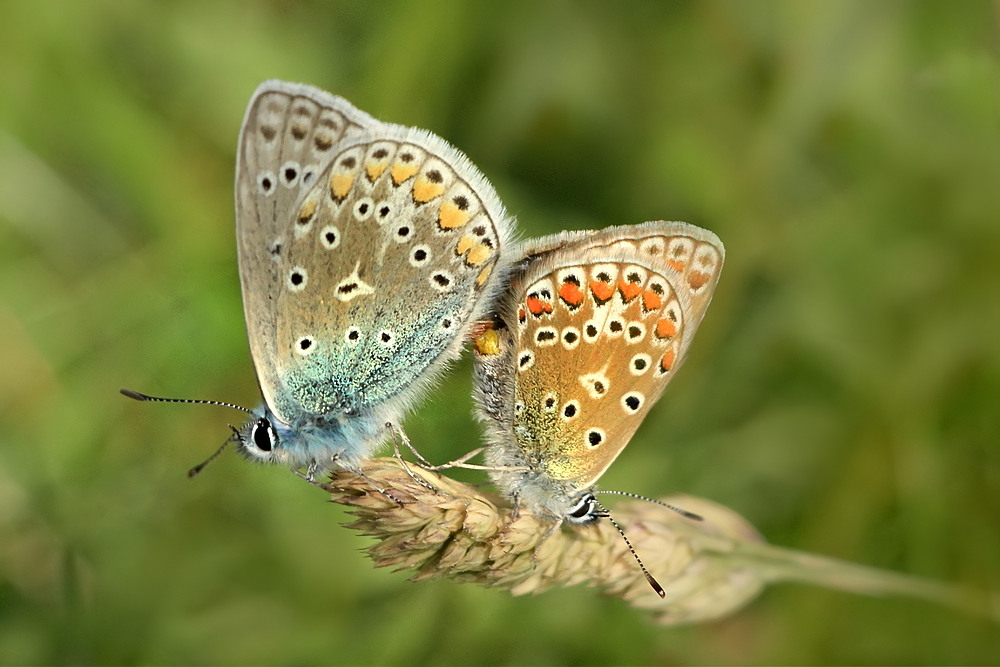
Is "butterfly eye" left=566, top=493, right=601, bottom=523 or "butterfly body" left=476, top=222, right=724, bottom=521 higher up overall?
"butterfly body" left=476, top=222, right=724, bottom=521

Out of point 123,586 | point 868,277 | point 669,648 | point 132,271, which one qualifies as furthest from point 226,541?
point 868,277

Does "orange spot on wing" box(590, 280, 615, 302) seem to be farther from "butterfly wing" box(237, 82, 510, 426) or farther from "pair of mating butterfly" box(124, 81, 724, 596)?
"butterfly wing" box(237, 82, 510, 426)

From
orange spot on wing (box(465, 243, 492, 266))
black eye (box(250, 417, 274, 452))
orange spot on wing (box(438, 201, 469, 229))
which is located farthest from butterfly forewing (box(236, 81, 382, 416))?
orange spot on wing (box(465, 243, 492, 266))

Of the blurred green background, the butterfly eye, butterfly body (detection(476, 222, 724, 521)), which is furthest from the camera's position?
the blurred green background

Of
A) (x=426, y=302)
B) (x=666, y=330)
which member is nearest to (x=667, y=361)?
(x=666, y=330)

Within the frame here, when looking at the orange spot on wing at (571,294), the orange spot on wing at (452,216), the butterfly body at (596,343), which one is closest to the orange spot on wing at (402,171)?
the orange spot on wing at (452,216)

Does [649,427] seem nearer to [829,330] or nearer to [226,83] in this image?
[829,330]
